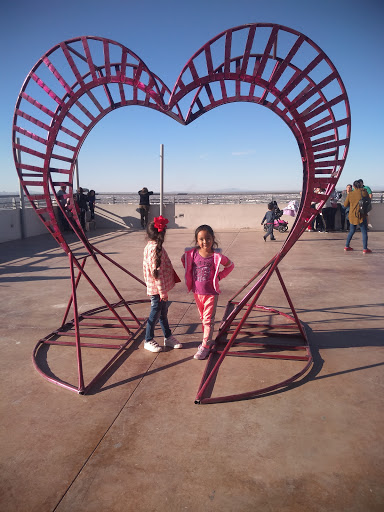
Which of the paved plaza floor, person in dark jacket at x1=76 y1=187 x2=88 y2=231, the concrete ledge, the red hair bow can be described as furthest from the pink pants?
the concrete ledge

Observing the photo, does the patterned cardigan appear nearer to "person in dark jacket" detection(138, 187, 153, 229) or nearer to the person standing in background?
"person in dark jacket" detection(138, 187, 153, 229)

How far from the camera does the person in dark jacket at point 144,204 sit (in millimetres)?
16202

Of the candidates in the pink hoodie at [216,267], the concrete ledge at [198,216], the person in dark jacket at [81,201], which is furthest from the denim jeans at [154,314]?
the concrete ledge at [198,216]

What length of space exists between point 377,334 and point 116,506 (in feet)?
11.5

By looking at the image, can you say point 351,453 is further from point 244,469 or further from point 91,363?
point 91,363

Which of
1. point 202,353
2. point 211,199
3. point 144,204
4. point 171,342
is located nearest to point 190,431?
point 202,353

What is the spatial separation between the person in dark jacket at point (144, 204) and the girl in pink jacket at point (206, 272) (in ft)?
41.6

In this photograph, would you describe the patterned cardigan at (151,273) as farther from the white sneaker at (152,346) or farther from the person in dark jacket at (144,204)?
the person in dark jacket at (144,204)

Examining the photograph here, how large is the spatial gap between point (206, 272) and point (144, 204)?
13.1 meters

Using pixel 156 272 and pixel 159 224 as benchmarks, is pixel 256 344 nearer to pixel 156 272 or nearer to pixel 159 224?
pixel 156 272

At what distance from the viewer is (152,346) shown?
3924mm

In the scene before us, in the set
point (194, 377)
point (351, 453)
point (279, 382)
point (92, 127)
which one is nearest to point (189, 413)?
point (194, 377)

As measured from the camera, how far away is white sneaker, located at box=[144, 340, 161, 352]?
12.8 ft

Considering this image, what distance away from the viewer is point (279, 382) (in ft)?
10.7
